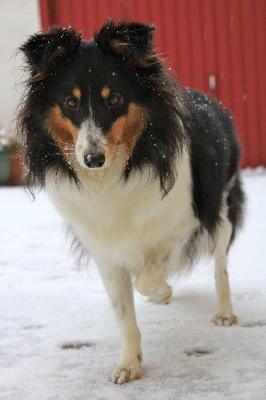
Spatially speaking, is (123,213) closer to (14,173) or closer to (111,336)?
(111,336)

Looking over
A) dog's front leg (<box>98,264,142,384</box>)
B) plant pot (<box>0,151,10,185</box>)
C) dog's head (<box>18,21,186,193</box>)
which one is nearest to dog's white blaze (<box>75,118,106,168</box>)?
dog's head (<box>18,21,186,193</box>)

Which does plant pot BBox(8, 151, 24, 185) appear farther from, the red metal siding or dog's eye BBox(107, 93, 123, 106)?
dog's eye BBox(107, 93, 123, 106)

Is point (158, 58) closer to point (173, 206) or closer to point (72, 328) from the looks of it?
point (173, 206)

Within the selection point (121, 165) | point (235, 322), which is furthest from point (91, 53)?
point (235, 322)

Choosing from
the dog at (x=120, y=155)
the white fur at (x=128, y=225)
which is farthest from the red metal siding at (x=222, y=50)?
the white fur at (x=128, y=225)

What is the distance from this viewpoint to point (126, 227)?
10.3 ft

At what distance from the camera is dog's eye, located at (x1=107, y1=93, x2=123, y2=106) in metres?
2.88

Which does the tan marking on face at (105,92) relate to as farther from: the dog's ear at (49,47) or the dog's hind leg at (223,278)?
the dog's hind leg at (223,278)

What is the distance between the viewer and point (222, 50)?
33.8 ft

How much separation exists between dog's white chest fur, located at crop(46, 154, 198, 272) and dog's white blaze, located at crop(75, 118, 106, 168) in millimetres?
321

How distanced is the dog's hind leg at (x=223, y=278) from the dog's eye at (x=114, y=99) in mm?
1179

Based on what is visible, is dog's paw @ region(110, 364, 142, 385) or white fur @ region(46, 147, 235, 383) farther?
white fur @ region(46, 147, 235, 383)

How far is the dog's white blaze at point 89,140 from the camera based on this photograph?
273 cm

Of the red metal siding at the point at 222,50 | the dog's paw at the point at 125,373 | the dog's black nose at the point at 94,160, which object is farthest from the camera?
the red metal siding at the point at 222,50
